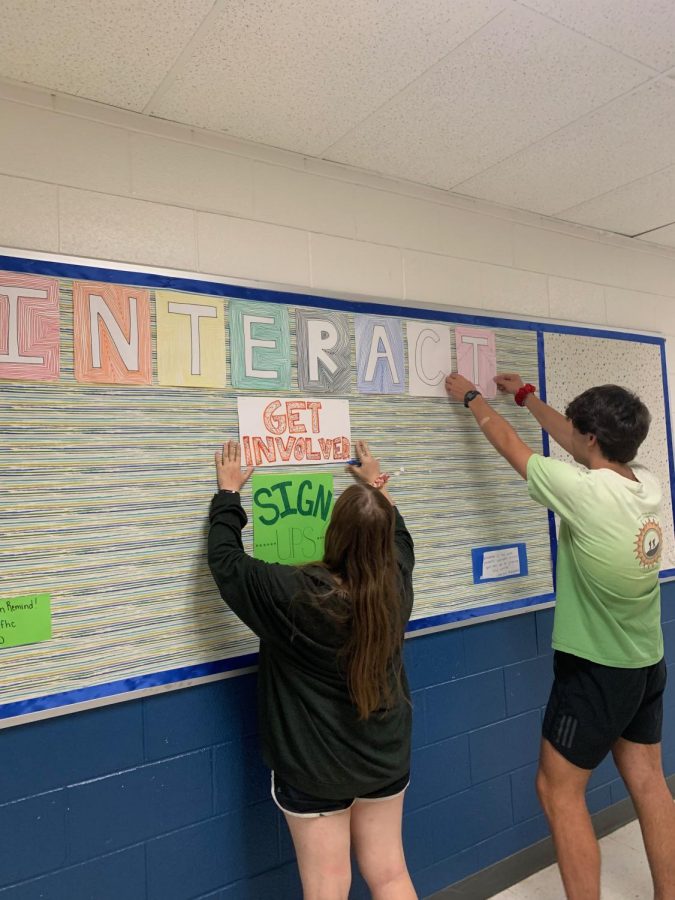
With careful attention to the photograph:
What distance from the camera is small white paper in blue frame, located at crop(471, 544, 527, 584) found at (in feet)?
7.61

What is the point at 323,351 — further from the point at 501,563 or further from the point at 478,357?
the point at 501,563

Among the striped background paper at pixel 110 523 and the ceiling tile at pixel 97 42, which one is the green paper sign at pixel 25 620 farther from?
the ceiling tile at pixel 97 42

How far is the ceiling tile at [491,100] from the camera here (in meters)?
1.52

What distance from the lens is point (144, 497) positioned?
1693 millimetres

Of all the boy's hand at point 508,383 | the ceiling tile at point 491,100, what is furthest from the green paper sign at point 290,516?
the ceiling tile at point 491,100

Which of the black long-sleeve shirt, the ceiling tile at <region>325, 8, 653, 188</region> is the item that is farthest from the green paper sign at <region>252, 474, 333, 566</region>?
the ceiling tile at <region>325, 8, 653, 188</region>

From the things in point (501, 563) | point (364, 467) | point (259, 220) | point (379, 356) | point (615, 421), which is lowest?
point (501, 563)

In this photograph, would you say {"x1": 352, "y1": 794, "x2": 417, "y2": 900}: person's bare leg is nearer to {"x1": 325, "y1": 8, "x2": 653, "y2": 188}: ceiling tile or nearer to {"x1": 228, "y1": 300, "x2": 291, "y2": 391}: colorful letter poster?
{"x1": 228, "y1": 300, "x2": 291, "y2": 391}: colorful letter poster

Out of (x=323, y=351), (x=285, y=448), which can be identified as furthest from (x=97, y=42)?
(x=285, y=448)

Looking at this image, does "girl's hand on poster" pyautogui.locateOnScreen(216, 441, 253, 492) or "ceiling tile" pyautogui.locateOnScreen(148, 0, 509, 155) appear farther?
"girl's hand on poster" pyautogui.locateOnScreen(216, 441, 253, 492)

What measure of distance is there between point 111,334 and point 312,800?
1264 millimetres

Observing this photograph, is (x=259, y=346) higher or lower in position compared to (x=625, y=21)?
lower

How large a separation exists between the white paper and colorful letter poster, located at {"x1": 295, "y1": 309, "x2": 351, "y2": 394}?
33.6 inches

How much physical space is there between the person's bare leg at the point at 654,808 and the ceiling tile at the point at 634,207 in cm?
196
